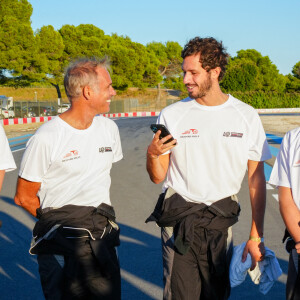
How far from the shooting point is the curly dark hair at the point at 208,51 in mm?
3393

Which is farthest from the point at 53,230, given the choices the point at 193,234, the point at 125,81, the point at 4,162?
the point at 125,81

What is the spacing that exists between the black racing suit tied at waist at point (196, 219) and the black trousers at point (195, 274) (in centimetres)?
5

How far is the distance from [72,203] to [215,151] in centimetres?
99

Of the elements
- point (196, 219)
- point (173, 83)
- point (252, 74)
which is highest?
point (196, 219)

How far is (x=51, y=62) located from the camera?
49.3 m

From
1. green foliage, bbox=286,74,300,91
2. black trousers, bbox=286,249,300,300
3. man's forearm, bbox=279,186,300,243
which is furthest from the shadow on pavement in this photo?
green foliage, bbox=286,74,300,91

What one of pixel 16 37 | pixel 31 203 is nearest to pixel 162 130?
pixel 31 203

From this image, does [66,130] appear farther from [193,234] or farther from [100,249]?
[193,234]

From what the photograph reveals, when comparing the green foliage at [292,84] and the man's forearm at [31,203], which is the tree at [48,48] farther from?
the green foliage at [292,84]

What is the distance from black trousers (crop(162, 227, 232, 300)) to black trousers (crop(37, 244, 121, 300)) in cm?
40

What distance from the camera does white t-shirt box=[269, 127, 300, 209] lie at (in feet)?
8.64

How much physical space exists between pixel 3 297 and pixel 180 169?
231cm

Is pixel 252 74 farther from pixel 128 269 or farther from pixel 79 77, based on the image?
pixel 79 77

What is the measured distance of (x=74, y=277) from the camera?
3195 mm
